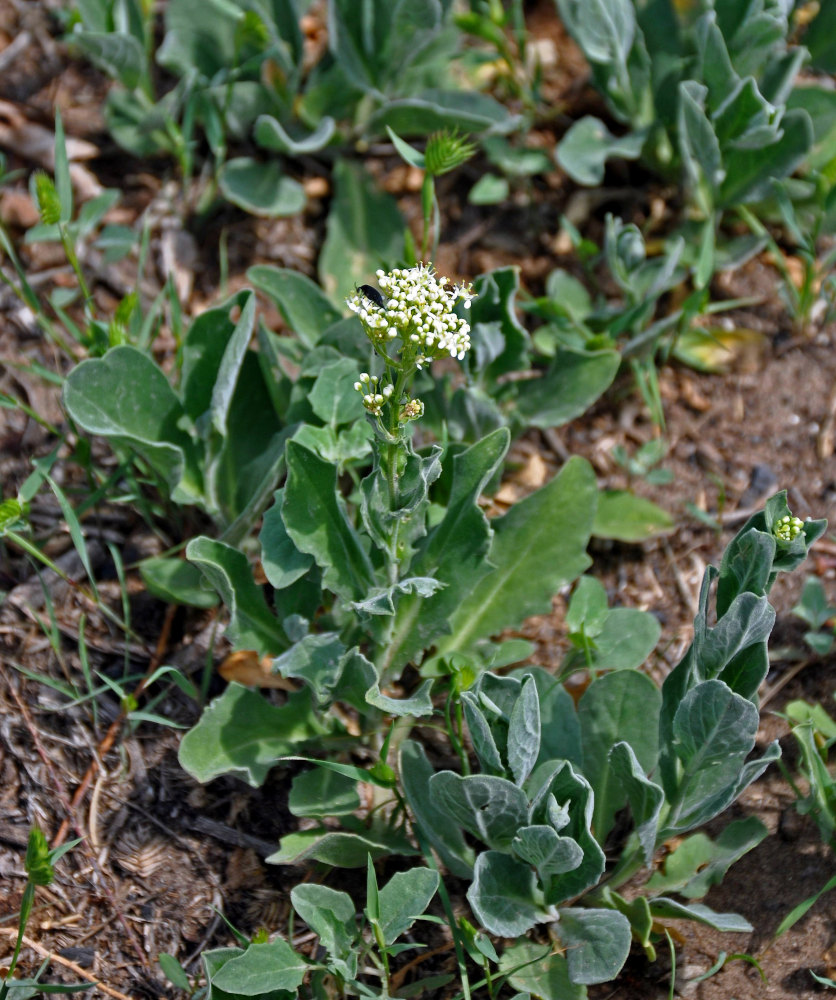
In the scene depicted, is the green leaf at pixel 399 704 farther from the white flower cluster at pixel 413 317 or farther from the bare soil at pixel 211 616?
the white flower cluster at pixel 413 317

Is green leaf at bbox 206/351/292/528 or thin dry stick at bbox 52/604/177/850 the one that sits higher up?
green leaf at bbox 206/351/292/528

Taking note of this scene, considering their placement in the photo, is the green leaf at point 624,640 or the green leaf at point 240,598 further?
the green leaf at point 624,640

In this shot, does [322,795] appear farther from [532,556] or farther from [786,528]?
[786,528]

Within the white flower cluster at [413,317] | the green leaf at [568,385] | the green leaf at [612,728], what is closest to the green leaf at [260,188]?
the green leaf at [568,385]

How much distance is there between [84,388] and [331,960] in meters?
1.62

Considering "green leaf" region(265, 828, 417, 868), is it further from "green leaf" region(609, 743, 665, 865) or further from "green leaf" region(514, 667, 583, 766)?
"green leaf" region(609, 743, 665, 865)

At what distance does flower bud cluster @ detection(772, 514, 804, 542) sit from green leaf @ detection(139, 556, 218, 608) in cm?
155

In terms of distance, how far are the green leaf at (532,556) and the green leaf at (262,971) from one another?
3.15 feet

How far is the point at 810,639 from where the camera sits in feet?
10.1

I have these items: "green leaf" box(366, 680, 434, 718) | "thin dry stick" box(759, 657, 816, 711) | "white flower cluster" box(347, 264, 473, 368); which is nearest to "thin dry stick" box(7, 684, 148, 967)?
"green leaf" box(366, 680, 434, 718)

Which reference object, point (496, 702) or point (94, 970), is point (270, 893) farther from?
point (496, 702)

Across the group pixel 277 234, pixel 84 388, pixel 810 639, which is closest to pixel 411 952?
pixel 810 639

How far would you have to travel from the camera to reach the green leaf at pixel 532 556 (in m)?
3.06

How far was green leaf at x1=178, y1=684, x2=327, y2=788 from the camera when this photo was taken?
106 inches
